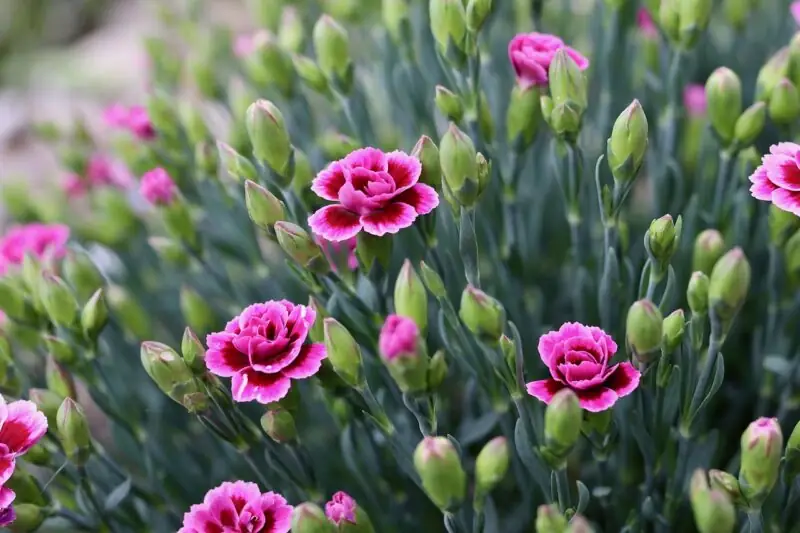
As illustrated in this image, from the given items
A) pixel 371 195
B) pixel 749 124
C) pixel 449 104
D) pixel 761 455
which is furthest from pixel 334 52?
pixel 761 455

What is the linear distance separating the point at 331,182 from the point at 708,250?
0.87 ft

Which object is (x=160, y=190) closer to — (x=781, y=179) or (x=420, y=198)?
(x=420, y=198)

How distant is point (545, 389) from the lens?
50cm

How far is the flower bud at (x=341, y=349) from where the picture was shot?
0.51 metres

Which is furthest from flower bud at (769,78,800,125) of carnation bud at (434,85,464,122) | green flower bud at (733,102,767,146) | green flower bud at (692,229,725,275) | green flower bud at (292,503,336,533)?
green flower bud at (292,503,336,533)

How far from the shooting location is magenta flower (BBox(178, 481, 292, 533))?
0.50 metres

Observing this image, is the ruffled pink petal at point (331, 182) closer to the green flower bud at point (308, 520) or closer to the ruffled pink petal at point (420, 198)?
the ruffled pink petal at point (420, 198)

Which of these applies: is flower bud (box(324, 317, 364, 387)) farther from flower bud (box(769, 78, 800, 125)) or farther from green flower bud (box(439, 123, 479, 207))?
flower bud (box(769, 78, 800, 125))

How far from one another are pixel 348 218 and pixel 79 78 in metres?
1.51

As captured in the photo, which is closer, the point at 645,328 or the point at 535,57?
the point at 645,328

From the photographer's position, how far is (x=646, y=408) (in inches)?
23.4

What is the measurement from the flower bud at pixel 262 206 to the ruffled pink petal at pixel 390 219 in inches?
2.9

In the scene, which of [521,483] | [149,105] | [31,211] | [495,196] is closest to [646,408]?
[521,483]

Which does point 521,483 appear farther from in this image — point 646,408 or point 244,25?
point 244,25
